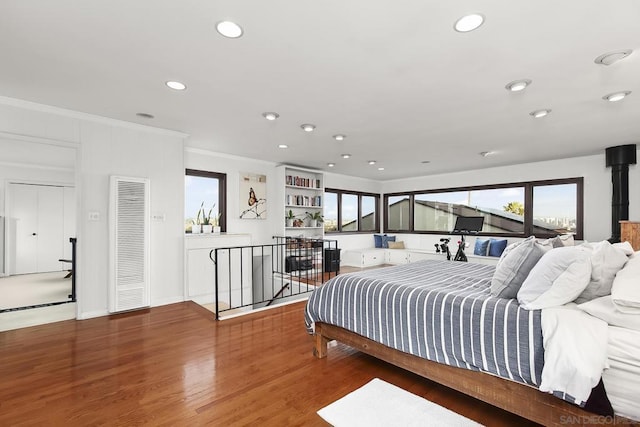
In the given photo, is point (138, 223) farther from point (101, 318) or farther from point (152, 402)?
point (152, 402)

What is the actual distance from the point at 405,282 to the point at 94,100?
3.62 metres

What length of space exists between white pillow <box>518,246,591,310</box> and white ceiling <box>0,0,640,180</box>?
1.44m

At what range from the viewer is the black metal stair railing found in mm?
5172

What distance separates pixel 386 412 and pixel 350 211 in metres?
6.78

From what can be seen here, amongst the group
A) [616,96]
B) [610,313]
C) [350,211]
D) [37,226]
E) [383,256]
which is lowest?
[383,256]

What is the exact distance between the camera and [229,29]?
1936 mm

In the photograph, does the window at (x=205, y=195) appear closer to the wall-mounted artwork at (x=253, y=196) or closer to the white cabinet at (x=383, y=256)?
the wall-mounted artwork at (x=253, y=196)

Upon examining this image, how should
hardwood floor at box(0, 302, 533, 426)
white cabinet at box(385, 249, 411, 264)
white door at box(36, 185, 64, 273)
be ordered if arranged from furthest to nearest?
white cabinet at box(385, 249, 411, 264) → white door at box(36, 185, 64, 273) → hardwood floor at box(0, 302, 533, 426)

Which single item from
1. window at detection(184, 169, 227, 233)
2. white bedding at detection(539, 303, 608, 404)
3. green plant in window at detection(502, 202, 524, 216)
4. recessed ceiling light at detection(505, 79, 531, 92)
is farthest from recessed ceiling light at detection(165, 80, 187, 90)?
green plant in window at detection(502, 202, 524, 216)

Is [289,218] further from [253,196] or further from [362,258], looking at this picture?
[362,258]

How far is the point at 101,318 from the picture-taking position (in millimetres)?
3619

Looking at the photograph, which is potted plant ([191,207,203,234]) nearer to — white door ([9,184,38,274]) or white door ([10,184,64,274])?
white door ([10,184,64,274])

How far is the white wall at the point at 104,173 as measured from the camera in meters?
3.35

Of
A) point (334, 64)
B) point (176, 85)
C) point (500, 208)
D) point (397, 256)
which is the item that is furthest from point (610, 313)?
point (397, 256)
